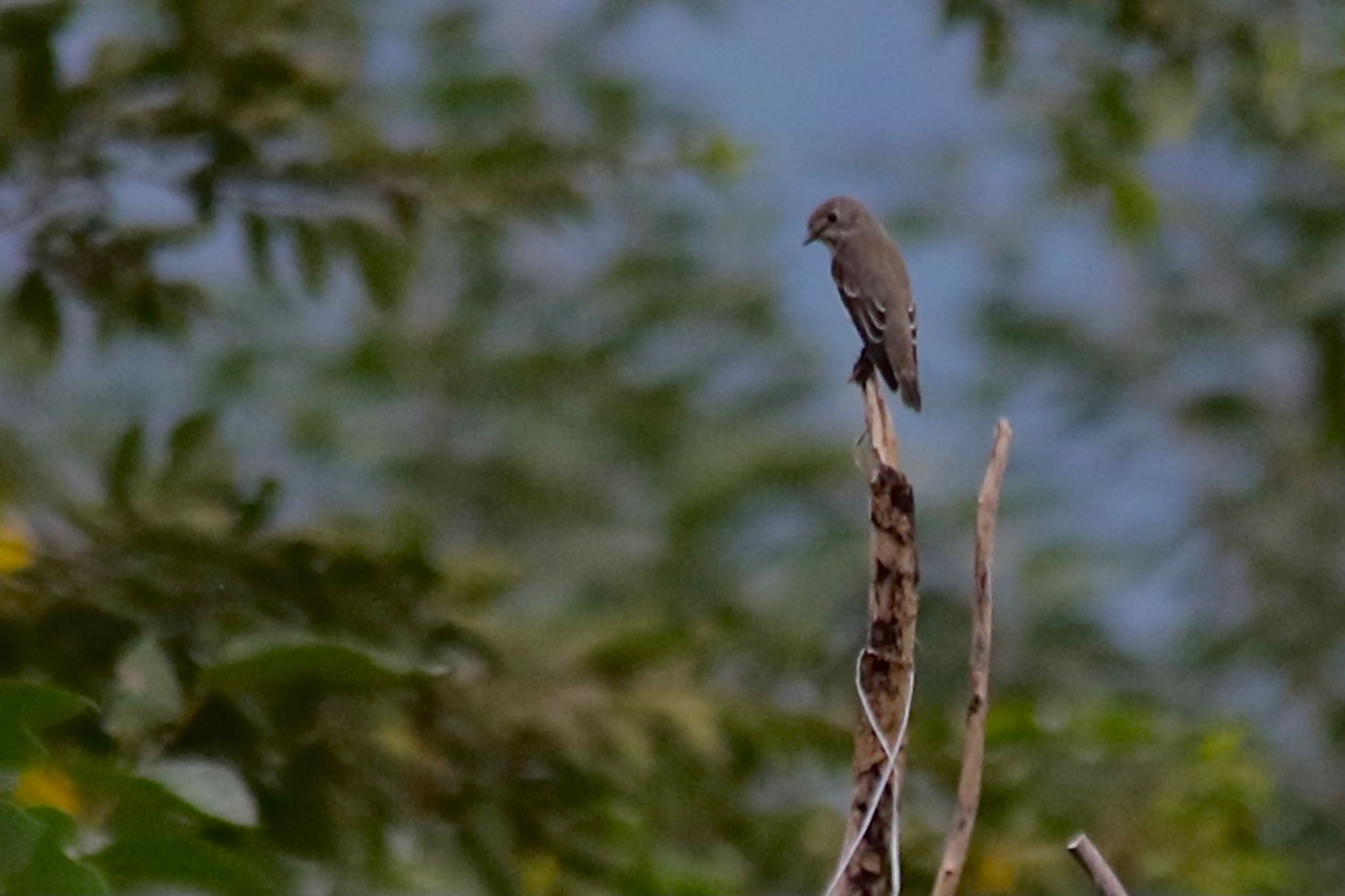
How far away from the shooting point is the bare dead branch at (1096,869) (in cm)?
84

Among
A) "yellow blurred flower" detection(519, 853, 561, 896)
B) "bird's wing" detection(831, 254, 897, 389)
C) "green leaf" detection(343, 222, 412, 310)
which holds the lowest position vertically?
"bird's wing" detection(831, 254, 897, 389)

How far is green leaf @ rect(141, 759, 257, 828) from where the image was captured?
1072 mm

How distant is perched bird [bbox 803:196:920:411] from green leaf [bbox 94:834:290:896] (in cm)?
54

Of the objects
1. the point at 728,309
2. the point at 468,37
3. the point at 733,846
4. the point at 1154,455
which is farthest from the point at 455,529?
the point at 733,846

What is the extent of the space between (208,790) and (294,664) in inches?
6.9

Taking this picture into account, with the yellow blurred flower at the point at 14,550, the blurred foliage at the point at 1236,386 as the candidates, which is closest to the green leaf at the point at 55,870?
the yellow blurred flower at the point at 14,550

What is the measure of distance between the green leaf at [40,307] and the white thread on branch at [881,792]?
1217 mm

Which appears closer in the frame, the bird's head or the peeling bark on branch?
the peeling bark on branch

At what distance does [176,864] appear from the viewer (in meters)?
0.98

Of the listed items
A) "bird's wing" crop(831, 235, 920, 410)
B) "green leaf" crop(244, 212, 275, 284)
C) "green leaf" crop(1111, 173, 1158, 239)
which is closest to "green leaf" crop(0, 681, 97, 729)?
"bird's wing" crop(831, 235, 920, 410)

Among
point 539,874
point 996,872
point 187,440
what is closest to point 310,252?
point 187,440

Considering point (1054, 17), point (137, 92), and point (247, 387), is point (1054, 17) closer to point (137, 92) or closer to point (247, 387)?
point (137, 92)

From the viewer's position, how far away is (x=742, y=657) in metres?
2.99

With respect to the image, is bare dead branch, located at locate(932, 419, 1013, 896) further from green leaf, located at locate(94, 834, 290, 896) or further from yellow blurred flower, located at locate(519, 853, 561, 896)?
yellow blurred flower, located at locate(519, 853, 561, 896)
